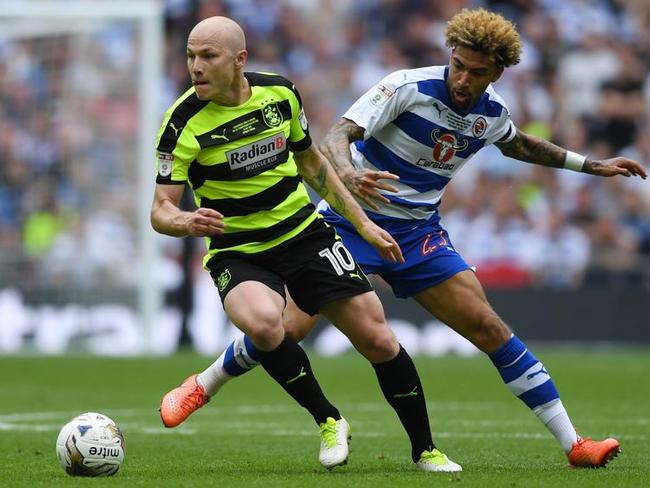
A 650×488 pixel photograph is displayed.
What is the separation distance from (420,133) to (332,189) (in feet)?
2.23

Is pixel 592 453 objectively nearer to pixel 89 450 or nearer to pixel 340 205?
pixel 340 205

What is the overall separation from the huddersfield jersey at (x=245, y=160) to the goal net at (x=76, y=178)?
36.2 feet

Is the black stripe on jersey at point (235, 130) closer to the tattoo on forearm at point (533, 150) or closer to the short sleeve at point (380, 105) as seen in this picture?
the short sleeve at point (380, 105)

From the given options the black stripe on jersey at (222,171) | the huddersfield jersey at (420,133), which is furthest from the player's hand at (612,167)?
the black stripe on jersey at (222,171)

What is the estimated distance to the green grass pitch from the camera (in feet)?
22.3

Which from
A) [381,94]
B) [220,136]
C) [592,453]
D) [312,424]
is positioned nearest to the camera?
[220,136]

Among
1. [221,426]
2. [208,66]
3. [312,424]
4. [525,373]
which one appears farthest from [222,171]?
[312,424]

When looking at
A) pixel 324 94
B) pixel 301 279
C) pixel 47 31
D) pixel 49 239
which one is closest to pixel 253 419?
pixel 301 279

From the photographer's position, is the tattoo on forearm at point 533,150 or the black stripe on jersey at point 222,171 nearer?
the black stripe on jersey at point 222,171

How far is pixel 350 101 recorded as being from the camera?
2197cm

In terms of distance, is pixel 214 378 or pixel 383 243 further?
pixel 214 378

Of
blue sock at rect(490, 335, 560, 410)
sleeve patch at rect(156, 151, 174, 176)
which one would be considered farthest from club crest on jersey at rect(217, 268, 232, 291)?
blue sock at rect(490, 335, 560, 410)

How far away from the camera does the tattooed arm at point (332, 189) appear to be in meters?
7.09

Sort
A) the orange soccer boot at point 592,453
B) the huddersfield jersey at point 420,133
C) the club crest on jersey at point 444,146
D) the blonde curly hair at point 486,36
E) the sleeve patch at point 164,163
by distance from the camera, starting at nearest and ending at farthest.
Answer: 1. the sleeve patch at point 164,163
2. the orange soccer boot at point 592,453
3. the blonde curly hair at point 486,36
4. the huddersfield jersey at point 420,133
5. the club crest on jersey at point 444,146
